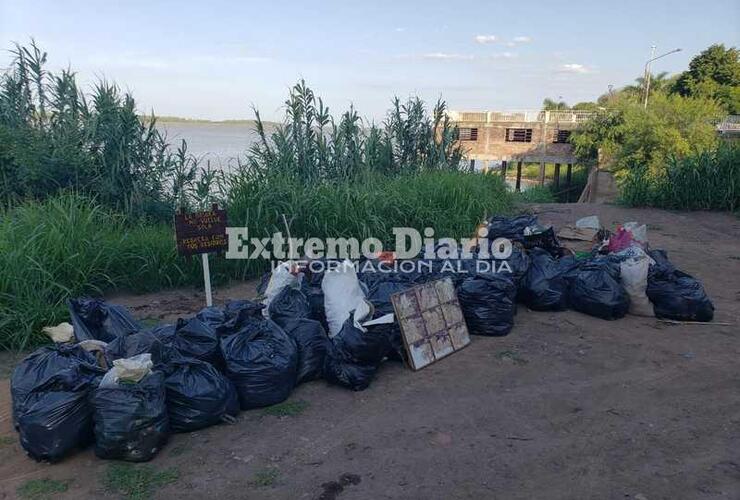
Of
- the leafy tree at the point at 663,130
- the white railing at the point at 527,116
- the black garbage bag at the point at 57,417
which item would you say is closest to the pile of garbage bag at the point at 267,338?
the black garbage bag at the point at 57,417

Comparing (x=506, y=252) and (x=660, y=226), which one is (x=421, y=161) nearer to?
(x=660, y=226)

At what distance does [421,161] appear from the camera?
10469mm

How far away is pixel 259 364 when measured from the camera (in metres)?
3.16

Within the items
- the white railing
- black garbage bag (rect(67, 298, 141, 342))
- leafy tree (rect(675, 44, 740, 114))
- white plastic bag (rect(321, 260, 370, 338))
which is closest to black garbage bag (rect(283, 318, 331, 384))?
white plastic bag (rect(321, 260, 370, 338))

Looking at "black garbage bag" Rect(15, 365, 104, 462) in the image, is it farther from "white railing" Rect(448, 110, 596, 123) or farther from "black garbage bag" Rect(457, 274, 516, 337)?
"white railing" Rect(448, 110, 596, 123)

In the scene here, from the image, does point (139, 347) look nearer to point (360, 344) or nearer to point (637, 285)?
point (360, 344)

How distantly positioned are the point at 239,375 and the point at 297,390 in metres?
0.49

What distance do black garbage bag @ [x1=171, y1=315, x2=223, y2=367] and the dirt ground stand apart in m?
0.45

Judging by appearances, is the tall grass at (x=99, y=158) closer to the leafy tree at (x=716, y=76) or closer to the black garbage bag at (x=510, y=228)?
the black garbage bag at (x=510, y=228)

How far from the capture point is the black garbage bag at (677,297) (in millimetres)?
4637

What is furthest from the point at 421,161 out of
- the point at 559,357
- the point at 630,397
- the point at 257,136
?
the point at 630,397

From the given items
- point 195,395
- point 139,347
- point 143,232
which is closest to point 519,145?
point 143,232

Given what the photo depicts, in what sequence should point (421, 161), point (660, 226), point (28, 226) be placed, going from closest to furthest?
point (28, 226) → point (660, 226) → point (421, 161)

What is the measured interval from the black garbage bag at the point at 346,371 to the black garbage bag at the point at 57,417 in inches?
56.2
